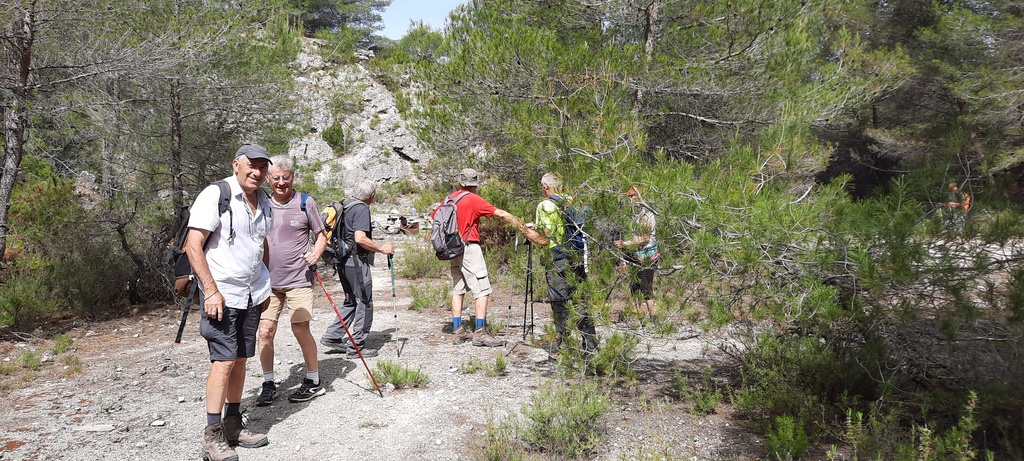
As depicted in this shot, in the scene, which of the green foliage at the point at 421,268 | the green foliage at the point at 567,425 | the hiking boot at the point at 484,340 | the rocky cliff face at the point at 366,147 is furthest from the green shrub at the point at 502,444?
the rocky cliff face at the point at 366,147

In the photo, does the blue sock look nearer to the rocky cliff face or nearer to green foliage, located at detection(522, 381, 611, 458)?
green foliage, located at detection(522, 381, 611, 458)

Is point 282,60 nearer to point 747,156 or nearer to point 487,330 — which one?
point 487,330

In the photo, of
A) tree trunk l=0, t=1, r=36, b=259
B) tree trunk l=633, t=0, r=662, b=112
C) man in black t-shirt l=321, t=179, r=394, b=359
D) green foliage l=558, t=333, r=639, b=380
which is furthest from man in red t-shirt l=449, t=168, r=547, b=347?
tree trunk l=0, t=1, r=36, b=259

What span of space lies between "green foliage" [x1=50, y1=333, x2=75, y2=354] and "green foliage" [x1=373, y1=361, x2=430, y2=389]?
387cm

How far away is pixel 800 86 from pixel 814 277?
17.3 ft

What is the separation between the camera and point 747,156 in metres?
3.45

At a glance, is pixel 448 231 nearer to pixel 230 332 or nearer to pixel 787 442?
pixel 230 332

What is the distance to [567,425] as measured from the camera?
11.6 ft

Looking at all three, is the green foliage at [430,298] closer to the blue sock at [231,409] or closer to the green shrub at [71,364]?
the green shrub at [71,364]

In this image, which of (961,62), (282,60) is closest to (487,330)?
(282,60)

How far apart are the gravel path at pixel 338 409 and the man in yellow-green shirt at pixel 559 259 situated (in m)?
0.56

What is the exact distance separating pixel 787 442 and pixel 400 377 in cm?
290

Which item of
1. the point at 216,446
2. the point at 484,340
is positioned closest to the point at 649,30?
the point at 484,340

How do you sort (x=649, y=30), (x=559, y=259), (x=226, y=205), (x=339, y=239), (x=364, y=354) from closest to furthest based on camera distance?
(x=226, y=205), (x=559, y=259), (x=339, y=239), (x=364, y=354), (x=649, y=30)
